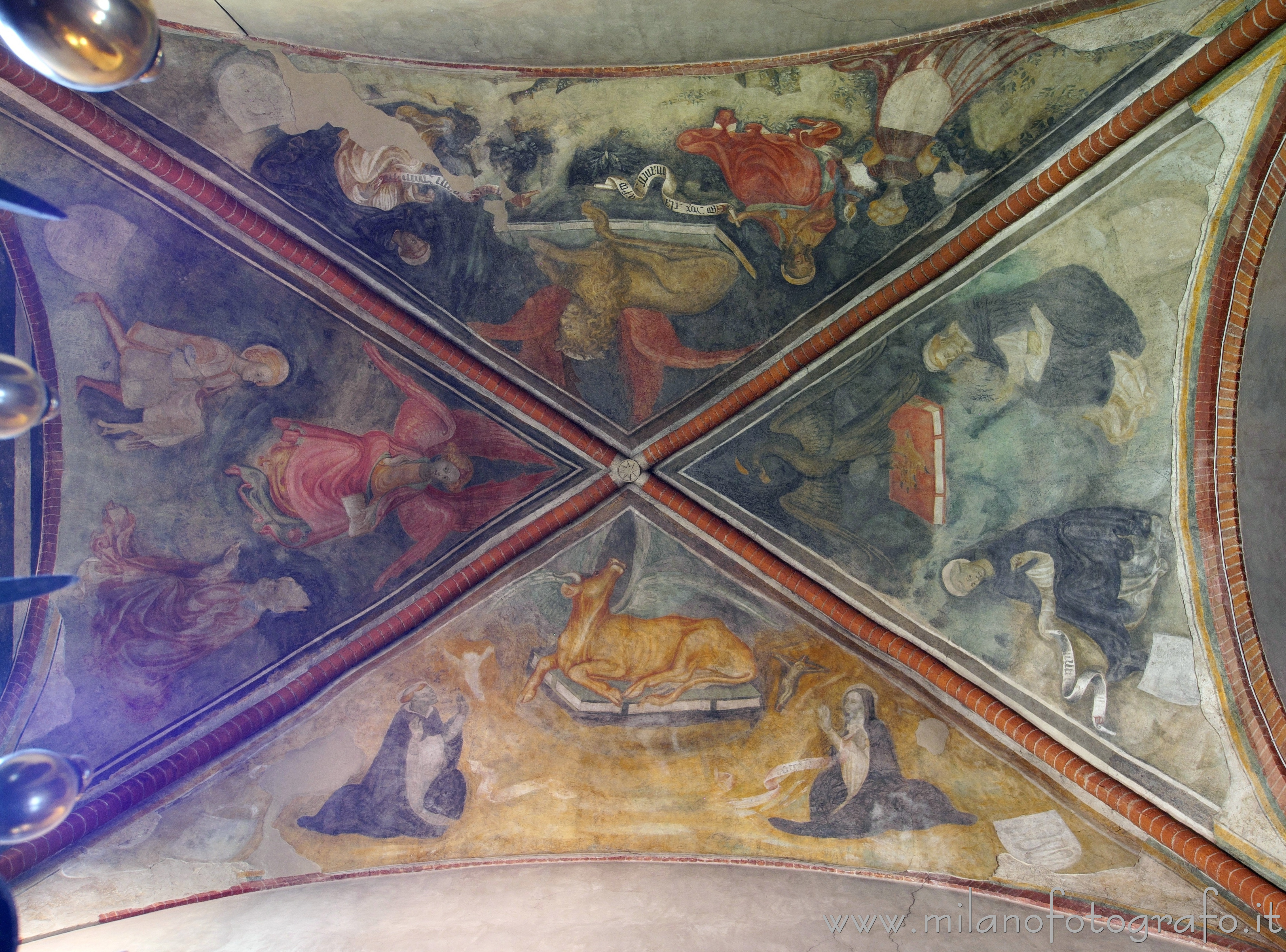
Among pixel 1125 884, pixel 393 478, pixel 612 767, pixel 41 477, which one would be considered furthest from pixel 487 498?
pixel 1125 884

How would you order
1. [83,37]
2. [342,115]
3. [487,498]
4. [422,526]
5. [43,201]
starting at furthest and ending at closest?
[487,498], [422,526], [342,115], [43,201], [83,37]

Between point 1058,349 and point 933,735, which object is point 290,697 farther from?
point 1058,349

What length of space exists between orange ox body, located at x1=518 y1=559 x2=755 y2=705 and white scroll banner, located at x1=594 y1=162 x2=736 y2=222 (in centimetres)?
329

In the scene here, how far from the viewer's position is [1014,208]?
19.4 ft

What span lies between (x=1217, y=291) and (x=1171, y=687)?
111 inches

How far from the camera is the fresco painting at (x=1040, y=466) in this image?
18.5 ft

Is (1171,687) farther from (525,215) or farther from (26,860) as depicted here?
(26,860)

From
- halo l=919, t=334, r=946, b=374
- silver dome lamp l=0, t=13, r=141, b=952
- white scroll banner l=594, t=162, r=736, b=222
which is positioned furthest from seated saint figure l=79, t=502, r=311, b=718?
halo l=919, t=334, r=946, b=374

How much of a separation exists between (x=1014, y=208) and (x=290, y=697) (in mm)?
7036

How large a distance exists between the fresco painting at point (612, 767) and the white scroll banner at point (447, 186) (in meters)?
2.97

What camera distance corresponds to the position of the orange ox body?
702 cm

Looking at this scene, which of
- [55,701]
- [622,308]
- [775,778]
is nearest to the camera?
[55,701]

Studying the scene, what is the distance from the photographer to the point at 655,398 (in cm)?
732

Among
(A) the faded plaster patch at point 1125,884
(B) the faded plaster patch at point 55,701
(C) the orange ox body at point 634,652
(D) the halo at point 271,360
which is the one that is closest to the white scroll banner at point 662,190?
Result: (D) the halo at point 271,360
